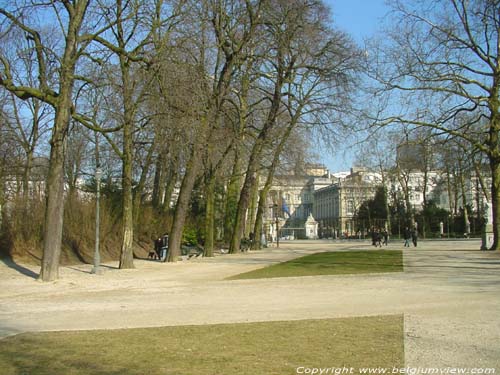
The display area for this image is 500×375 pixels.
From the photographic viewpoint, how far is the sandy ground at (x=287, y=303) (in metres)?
8.93

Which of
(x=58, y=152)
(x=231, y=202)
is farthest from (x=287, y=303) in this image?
(x=231, y=202)

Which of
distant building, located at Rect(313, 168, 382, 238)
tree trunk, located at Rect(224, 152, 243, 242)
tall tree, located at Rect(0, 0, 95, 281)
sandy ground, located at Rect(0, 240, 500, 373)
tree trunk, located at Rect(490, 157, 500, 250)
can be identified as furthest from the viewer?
distant building, located at Rect(313, 168, 382, 238)

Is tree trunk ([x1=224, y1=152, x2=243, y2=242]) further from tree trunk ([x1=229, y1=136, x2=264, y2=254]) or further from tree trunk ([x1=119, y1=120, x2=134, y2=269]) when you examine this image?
tree trunk ([x1=119, y1=120, x2=134, y2=269])

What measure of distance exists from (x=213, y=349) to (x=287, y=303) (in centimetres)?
543

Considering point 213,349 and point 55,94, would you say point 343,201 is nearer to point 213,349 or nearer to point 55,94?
point 55,94

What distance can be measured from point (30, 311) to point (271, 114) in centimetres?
2404

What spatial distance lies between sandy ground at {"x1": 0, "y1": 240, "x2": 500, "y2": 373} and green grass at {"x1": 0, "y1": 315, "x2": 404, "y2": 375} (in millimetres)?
629

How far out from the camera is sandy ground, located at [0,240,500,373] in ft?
29.3

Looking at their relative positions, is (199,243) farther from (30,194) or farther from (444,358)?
(444,358)

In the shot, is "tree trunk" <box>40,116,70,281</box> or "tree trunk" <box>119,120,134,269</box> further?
"tree trunk" <box>119,120,134,269</box>

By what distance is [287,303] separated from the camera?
13.5 m

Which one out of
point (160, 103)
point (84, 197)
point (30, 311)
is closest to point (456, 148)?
point (160, 103)

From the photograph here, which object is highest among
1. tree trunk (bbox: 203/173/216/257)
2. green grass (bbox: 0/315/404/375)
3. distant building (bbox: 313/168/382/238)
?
distant building (bbox: 313/168/382/238)

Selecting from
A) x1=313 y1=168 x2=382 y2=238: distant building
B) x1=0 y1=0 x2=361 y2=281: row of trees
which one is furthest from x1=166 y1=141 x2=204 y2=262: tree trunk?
x1=313 y1=168 x2=382 y2=238: distant building
